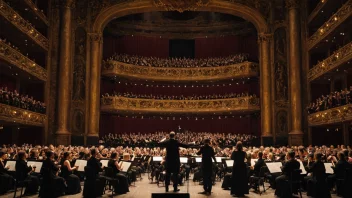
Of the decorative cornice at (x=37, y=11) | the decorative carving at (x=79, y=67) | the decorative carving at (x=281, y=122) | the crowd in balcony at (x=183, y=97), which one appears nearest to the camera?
the decorative cornice at (x=37, y=11)

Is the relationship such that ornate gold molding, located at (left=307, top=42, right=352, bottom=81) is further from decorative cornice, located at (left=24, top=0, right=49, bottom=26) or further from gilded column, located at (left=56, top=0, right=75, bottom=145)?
decorative cornice, located at (left=24, top=0, right=49, bottom=26)

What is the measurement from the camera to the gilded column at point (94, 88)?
2694 cm

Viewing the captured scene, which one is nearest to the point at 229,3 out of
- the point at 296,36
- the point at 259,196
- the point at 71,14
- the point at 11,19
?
the point at 296,36

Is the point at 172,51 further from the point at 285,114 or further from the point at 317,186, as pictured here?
the point at 317,186

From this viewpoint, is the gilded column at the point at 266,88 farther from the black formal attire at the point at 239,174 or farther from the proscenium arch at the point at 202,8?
the black formal attire at the point at 239,174

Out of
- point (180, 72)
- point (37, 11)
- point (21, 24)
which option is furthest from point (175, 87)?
point (21, 24)

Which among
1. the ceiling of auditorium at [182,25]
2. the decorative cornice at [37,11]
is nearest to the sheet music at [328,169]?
the decorative cornice at [37,11]

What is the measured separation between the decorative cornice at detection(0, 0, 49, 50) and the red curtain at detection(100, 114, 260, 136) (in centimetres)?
963

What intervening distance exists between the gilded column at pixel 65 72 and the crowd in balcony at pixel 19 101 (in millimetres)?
1351

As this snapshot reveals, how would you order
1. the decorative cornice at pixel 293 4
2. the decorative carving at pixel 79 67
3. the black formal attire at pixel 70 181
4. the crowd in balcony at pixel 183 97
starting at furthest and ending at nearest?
the crowd in balcony at pixel 183 97 → the decorative carving at pixel 79 67 → the decorative cornice at pixel 293 4 → the black formal attire at pixel 70 181

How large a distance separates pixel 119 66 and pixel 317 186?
21907 mm

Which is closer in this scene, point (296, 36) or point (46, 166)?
point (46, 166)

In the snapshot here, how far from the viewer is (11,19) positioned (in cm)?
1977

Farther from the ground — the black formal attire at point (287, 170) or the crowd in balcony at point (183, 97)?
the crowd in balcony at point (183, 97)
